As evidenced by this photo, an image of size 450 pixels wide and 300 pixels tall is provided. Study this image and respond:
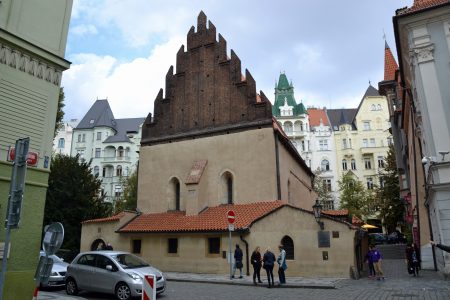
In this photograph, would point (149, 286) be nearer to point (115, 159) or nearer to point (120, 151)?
point (115, 159)

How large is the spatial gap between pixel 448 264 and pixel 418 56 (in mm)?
8695

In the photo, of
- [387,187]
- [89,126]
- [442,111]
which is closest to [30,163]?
[442,111]

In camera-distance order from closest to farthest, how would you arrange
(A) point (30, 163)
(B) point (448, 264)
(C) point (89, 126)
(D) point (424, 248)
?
(A) point (30, 163)
(B) point (448, 264)
(D) point (424, 248)
(C) point (89, 126)

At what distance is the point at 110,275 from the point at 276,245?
9777 millimetres

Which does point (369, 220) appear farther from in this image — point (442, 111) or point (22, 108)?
point (22, 108)

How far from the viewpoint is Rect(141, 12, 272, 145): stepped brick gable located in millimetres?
25188

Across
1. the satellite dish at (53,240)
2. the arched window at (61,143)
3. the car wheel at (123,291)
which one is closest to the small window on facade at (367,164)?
the arched window at (61,143)

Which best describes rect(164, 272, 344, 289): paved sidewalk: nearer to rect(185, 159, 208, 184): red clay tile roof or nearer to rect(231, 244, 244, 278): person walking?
rect(231, 244, 244, 278): person walking

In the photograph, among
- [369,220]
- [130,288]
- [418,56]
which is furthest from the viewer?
[369,220]

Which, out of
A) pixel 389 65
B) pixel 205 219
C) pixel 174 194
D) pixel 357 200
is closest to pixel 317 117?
pixel 357 200

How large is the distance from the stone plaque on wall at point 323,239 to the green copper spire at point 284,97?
2103 inches

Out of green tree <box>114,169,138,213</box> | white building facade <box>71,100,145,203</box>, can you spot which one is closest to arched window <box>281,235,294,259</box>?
green tree <box>114,169,138,213</box>

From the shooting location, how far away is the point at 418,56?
645 inches

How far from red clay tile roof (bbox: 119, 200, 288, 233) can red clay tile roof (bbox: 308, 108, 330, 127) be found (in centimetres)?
5158
